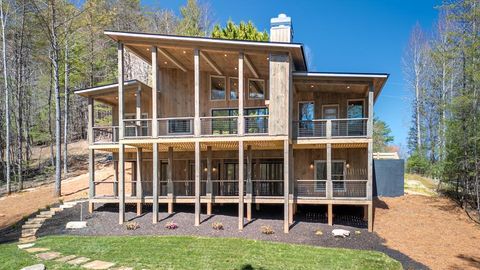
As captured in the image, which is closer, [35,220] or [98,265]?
[98,265]

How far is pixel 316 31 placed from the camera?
3669 cm

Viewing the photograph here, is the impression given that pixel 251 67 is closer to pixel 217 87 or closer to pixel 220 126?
pixel 217 87

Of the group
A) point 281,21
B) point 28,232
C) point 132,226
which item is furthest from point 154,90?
point 28,232

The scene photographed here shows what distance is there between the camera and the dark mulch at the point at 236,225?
11.8m

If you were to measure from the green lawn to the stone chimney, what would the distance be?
9.44 m

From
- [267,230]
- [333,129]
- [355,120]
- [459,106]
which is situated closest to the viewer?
[267,230]

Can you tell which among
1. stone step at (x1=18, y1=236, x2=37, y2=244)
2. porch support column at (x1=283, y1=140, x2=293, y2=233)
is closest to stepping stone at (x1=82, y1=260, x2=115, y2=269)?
Result: stone step at (x1=18, y1=236, x2=37, y2=244)

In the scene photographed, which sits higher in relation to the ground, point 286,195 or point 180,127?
point 180,127

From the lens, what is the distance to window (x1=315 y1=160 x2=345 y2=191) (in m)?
16.2

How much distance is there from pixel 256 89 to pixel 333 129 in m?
4.48

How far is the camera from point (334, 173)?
1633cm

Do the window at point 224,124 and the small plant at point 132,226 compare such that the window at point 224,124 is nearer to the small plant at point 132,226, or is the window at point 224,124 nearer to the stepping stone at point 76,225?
the small plant at point 132,226

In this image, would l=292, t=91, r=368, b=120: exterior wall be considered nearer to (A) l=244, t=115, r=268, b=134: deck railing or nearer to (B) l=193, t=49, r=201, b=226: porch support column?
(A) l=244, t=115, r=268, b=134: deck railing

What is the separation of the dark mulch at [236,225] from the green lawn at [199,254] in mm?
784
